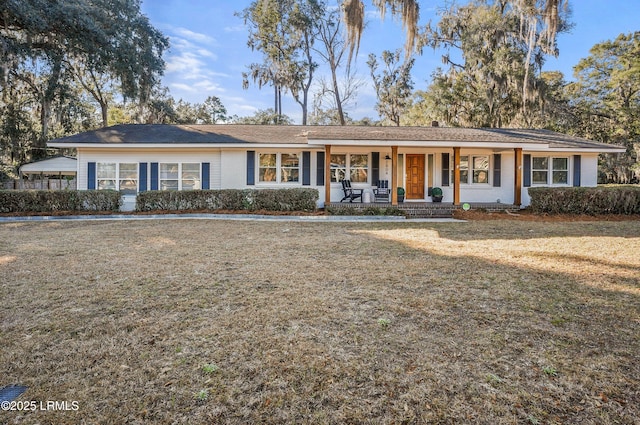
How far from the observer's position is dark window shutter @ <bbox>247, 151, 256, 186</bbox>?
1427 cm

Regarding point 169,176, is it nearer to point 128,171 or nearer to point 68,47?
point 128,171

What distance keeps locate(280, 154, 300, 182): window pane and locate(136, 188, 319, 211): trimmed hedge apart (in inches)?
84.2

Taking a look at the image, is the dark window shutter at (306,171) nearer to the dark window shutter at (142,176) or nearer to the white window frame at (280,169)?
the white window frame at (280,169)

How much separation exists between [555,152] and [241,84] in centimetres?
2103

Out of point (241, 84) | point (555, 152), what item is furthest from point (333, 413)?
point (241, 84)

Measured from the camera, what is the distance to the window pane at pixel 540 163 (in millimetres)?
14898

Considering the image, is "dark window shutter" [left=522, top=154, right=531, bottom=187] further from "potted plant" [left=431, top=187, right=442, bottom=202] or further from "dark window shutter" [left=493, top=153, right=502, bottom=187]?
"potted plant" [left=431, top=187, right=442, bottom=202]

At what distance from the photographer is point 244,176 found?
14.4 meters

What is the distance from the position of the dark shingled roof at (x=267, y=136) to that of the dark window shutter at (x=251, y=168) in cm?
55

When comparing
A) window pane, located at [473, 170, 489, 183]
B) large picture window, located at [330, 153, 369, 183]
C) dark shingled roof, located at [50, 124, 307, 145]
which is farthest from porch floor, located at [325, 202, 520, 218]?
dark shingled roof, located at [50, 124, 307, 145]

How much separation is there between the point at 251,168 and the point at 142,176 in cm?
424

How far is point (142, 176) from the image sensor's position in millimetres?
14242

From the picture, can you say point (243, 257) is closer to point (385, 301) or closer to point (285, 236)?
point (285, 236)

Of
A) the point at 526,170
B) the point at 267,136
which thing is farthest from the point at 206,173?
the point at 526,170
